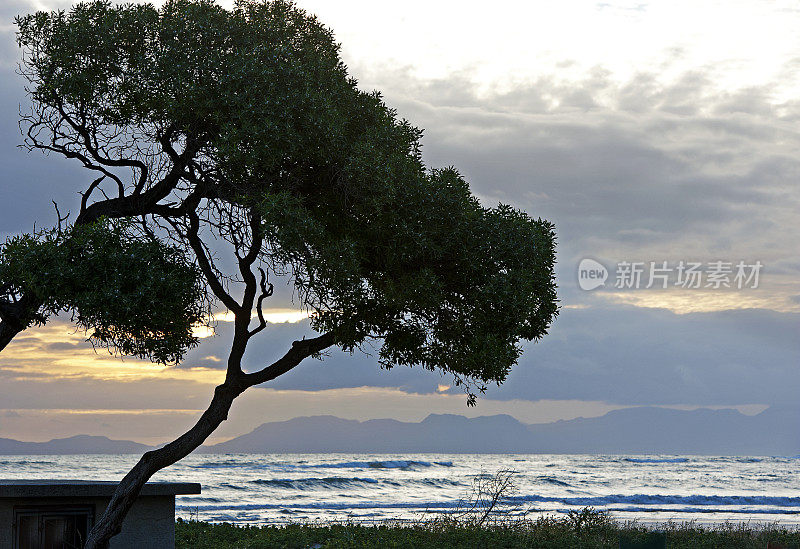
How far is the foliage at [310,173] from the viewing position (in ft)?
43.1

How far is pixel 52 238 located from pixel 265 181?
3.94 metres

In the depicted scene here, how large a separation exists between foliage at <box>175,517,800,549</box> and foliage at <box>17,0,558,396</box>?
5332 mm

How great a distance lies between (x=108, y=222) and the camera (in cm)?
1344

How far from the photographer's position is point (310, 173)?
14359 millimetres

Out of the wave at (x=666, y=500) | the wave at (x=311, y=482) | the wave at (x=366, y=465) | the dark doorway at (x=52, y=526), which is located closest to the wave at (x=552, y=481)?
the wave at (x=666, y=500)

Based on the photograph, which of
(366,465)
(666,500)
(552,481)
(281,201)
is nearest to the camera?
(281,201)

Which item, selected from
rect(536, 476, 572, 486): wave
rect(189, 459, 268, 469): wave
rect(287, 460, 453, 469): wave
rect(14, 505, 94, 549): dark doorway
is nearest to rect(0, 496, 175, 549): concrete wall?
rect(14, 505, 94, 549): dark doorway

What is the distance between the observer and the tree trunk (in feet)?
47.2

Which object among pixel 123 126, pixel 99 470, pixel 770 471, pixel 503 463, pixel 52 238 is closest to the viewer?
pixel 52 238

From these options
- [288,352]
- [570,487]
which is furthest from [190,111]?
[570,487]

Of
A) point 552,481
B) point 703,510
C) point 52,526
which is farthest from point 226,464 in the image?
point 52,526

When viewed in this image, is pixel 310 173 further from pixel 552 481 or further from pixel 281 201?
pixel 552 481

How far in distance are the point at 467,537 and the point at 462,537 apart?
121mm

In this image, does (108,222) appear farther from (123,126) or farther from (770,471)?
(770,471)
